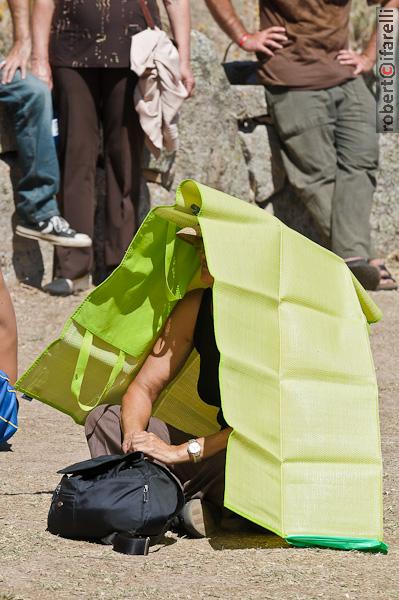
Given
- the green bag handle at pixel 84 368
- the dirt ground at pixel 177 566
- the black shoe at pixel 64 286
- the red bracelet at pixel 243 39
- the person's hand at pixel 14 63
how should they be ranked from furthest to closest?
the red bracelet at pixel 243 39
the black shoe at pixel 64 286
the person's hand at pixel 14 63
the green bag handle at pixel 84 368
the dirt ground at pixel 177 566

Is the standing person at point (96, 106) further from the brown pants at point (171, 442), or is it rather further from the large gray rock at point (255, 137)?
the brown pants at point (171, 442)

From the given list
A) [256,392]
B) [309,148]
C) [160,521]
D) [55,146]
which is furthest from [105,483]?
[309,148]

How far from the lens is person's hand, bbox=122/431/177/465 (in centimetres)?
373

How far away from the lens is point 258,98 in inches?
313

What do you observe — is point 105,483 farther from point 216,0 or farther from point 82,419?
point 216,0

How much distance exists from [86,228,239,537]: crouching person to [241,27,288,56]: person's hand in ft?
12.4

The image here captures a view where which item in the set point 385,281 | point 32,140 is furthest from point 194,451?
point 385,281

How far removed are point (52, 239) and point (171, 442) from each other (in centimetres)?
297

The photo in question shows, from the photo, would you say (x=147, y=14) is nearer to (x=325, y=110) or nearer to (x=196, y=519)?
(x=325, y=110)

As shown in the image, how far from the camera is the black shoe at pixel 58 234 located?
6.79 m

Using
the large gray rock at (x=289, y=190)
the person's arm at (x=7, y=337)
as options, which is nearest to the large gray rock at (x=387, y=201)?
the large gray rock at (x=289, y=190)

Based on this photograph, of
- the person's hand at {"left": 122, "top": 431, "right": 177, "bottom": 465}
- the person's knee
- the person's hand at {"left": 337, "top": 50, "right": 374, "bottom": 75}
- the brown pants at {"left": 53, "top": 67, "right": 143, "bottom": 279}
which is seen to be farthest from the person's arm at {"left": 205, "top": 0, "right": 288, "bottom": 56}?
the person's hand at {"left": 122, "top": 431, "right": 177, "bottom": 465}

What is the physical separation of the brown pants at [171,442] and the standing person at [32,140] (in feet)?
9.55

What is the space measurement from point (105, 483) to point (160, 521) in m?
0.19
